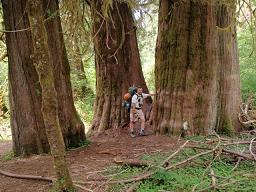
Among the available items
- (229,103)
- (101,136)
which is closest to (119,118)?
(101,136)

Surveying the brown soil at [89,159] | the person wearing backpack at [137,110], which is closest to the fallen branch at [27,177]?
the brown soil at [89,159]

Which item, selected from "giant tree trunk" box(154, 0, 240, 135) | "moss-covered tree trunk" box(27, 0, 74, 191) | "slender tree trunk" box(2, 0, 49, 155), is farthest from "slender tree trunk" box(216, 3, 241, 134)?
"moss-covered tree trunk" box(27, 0, 74, 191)

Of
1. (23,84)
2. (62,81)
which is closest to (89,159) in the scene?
(62,81)

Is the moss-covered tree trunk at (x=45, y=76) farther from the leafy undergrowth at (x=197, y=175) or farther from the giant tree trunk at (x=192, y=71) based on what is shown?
the giant tree trunk at (x=192, y=71)

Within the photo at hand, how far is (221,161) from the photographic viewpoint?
23.3ft

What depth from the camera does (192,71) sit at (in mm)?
9484

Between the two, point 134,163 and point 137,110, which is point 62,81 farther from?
point 134,163

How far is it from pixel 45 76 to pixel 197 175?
2840 millimetres

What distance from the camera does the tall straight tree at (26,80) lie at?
28.5ft

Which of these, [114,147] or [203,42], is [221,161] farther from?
[203,42]

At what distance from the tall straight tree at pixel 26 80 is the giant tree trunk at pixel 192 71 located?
2393 millimetres

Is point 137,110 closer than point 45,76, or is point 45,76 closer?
point 45,76

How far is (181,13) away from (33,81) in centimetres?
361

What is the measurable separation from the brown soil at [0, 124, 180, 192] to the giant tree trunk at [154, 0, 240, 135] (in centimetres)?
68
